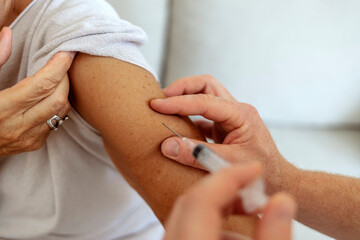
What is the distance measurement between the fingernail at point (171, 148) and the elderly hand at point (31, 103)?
10.4 inches

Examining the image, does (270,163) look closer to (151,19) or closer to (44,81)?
(44,81)

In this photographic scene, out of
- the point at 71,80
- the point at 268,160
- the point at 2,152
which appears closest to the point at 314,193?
the point at 268,160

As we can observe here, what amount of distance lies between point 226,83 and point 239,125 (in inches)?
28.7

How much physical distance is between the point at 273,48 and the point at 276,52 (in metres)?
0.02

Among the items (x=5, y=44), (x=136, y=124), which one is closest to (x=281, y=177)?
(x=136, y=124)

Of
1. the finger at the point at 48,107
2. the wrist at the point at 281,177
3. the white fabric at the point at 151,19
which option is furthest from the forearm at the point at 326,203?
the white fabric at the point at 151,19

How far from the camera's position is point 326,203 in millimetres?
803

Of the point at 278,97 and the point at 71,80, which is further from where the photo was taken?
the point at 278,97

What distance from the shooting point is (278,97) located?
4.82 feet

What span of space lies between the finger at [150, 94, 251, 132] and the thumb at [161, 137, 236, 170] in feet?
0.22

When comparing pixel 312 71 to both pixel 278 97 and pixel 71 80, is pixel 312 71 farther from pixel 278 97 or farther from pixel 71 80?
pixel 71 80

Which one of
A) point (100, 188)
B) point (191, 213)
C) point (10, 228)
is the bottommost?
point (10, 228)

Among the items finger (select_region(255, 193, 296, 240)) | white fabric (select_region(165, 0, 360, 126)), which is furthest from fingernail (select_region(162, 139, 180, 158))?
white fabric (select_region(165, 0, 360, 126))

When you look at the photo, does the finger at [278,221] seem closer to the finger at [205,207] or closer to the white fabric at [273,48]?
the finger at [205,207]
